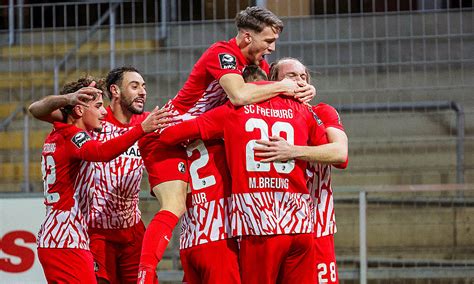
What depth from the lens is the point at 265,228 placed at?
17.8ft

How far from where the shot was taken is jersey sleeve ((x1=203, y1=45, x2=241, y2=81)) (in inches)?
227

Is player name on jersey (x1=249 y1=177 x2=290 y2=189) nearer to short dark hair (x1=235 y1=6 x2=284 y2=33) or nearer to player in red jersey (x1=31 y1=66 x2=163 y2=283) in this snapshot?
short dark hair (x1=235 y1=6 x2=284 y2=33)

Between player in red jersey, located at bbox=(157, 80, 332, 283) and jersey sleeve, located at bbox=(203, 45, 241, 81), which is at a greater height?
jersey sleeve, located at bbox=(203, 45, 241, 81)

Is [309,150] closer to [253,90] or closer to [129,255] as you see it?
[253,90]

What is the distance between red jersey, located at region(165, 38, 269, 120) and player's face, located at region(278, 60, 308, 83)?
20cm

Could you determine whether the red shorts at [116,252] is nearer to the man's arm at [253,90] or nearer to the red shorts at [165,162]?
the red shorts at [165,162]

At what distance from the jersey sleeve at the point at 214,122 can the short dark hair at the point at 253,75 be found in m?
0.28

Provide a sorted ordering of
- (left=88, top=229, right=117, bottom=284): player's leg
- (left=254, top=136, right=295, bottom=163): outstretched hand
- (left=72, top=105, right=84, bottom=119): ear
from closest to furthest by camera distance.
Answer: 1. (left=254, top=136, right=295, bottom=163): outstretched hand
2. (left=72, top=105, right=84, bottom=119): ear
3. (left=88, top=229, right=117, bottom=284): player's leg

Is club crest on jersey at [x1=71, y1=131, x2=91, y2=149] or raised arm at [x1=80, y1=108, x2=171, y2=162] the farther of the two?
club crest on jersey at [x1=71, y1=131, x2=91, y2=149]

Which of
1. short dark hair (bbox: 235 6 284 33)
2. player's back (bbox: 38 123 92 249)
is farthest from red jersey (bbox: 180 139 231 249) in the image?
player's back (bbox: 38 123 92 249)

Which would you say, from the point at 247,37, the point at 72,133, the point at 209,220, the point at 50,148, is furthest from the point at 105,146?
the point at 247,37

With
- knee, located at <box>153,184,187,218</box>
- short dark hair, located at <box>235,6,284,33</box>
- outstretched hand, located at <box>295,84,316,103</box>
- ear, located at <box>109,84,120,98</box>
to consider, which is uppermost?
short dark hair, located at <box>235,6,284,33</box>

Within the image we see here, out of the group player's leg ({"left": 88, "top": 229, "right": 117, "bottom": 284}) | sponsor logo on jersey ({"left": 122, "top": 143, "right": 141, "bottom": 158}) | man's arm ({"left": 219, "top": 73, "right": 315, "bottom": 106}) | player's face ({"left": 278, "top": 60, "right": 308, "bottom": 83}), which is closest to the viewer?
man's arm ({"left": 219, "top": 73, "right": 315, "bottom": 106})

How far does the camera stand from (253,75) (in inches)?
229
